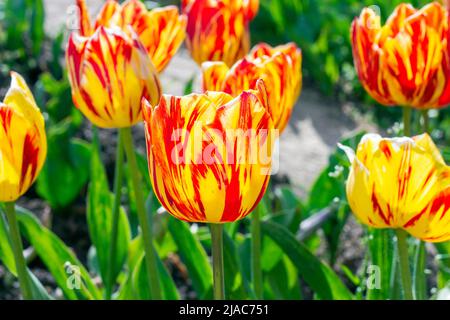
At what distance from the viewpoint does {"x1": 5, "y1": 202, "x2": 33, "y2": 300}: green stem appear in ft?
4.96

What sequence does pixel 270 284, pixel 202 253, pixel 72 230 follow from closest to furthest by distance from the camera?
pixel 202 253 < pixel 270 284 < pixel 72 230

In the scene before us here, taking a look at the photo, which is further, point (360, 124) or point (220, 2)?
point (360, 124)

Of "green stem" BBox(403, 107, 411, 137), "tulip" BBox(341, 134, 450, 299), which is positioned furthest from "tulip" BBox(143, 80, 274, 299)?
"green stem" BBox(403, 107, 411, 137)

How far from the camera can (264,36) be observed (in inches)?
161

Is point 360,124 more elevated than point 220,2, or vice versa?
point 220,2

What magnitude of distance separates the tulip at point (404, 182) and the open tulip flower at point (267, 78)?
9.3 inches

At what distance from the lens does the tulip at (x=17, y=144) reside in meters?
1.48

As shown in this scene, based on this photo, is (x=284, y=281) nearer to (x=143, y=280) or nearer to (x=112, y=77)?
(x=143, y=280)

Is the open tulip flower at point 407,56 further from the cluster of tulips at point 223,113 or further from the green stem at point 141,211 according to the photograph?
the green stem at point 141,211

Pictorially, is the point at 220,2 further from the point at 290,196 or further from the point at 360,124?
the point at 360,124

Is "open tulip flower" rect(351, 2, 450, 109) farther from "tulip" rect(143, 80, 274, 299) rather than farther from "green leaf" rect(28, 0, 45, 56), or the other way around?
"green leaf" rect(28, 0, 45, 56)
